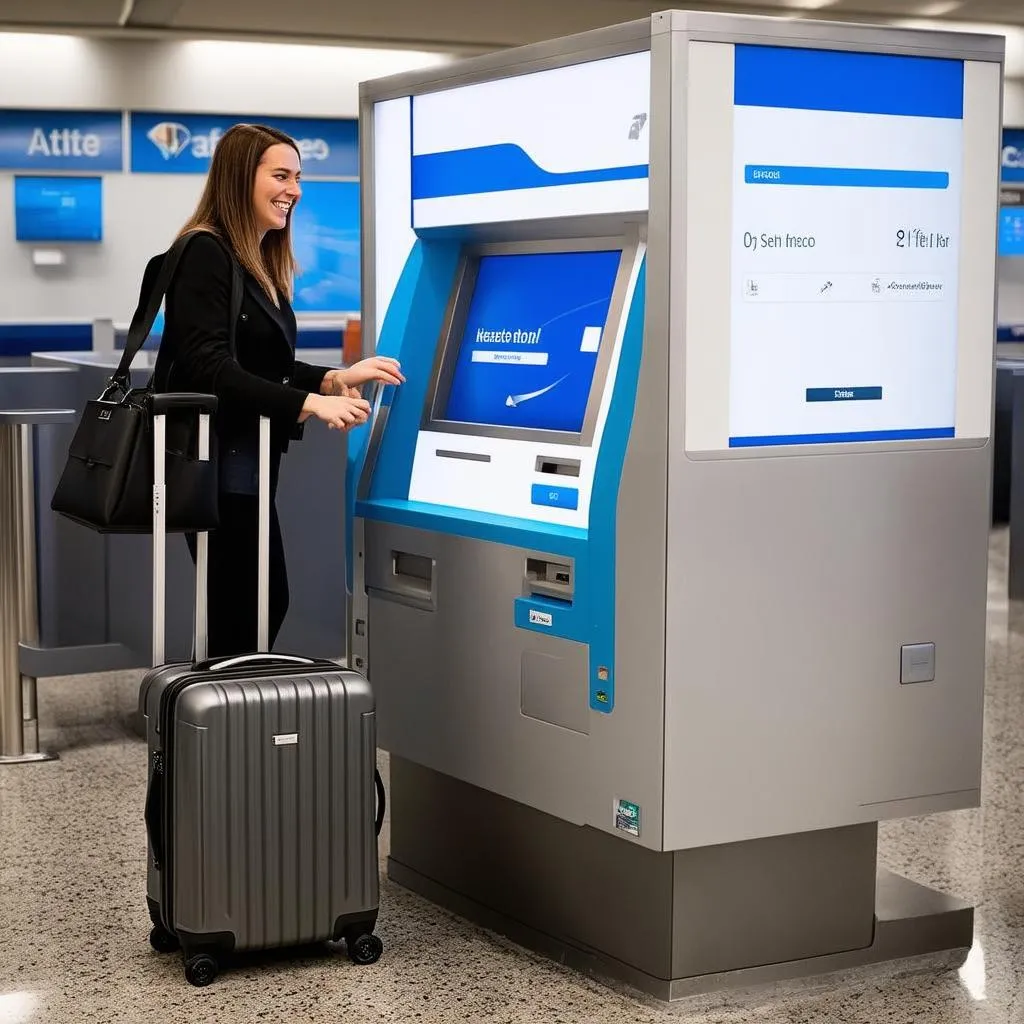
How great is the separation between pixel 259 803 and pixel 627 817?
648 mm

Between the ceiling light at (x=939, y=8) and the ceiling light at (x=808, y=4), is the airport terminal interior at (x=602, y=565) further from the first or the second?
the ceiling light at (x=939, y=8)

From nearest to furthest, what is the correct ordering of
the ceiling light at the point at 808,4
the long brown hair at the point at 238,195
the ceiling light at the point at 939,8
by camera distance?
the long brown hair at the point at 238,195, the ceiling light at the point at 939,8, the ceiling light at the point at 808,4

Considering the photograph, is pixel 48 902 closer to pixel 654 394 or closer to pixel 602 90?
pixel 654 394

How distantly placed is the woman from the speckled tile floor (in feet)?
2.11

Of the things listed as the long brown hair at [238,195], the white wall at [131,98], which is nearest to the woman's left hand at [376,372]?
the long brown hair at [238,195]

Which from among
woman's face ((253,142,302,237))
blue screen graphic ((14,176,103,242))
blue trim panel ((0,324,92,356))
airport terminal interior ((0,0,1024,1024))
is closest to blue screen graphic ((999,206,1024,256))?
blue screen graphic ((14,176,103,242))

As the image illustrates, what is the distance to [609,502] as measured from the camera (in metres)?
2.71

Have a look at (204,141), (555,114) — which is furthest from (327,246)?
(555,114)

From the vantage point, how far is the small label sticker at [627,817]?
2709 mm

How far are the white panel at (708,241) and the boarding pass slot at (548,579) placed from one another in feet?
1.30

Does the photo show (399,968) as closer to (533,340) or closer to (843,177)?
(533,340)

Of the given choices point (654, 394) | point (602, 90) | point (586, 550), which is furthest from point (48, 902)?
point (602, 90)

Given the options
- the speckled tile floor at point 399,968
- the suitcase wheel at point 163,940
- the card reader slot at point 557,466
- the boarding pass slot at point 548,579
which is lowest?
the speckled tile floor at point 399,968

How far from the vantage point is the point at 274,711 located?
281 centimetres
